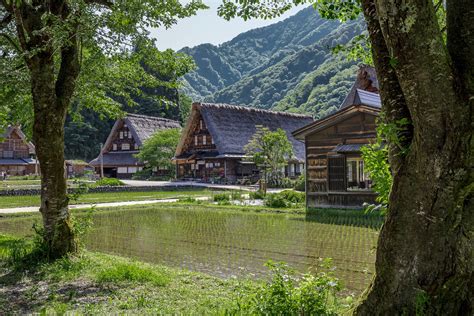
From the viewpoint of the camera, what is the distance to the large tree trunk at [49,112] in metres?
6.16

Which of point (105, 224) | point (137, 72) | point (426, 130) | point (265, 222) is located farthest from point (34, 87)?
point (265, 222)

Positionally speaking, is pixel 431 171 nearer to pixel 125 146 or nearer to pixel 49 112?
pixel 49 112

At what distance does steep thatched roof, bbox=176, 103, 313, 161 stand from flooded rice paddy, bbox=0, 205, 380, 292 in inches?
640

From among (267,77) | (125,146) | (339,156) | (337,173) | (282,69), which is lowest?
(337,173)

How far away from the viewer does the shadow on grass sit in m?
11.4

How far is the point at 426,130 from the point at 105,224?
443 inches

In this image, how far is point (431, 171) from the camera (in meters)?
2.65

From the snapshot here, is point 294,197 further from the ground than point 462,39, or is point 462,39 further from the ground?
point 462,39

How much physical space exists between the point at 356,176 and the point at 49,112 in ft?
37.5

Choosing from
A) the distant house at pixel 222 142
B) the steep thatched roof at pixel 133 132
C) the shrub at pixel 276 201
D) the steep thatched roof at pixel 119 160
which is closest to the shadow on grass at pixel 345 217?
the shrub at pixel 276 201

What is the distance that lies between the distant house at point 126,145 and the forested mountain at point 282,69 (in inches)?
749

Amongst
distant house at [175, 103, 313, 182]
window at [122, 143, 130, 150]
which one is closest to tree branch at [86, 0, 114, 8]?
distant house at [175, 103, 313, 182]

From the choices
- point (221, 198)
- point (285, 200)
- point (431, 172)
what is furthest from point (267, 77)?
point (431, 172)

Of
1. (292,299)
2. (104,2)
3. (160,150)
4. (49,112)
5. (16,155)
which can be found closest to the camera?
(292,299)
